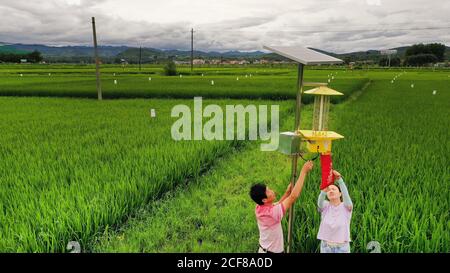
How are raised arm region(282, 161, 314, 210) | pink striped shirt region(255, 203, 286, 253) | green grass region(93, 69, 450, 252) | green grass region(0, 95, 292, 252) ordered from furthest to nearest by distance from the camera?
green grass region(0, 95, 292, 252), green grass region(93, 69, 450, 252), pink striped shirt region(255, 203, 286, 253), raised arm region(282, 161, 314, 210)

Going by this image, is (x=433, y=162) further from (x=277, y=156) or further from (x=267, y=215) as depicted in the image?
(x=267, y=215)

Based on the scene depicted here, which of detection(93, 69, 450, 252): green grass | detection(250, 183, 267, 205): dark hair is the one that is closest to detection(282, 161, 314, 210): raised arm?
detection(250, 183, 267, 205): dark hair

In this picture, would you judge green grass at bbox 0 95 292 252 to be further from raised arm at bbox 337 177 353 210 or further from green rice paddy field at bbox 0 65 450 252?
raised arm at bbox 337 177 353 210

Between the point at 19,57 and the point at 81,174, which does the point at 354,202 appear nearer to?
the point at 81,174

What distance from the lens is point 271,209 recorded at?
2.18 m

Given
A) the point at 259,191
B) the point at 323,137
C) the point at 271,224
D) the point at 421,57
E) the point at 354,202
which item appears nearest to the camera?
the point at 323,137

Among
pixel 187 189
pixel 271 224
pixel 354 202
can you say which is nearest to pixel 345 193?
pixel 271 224

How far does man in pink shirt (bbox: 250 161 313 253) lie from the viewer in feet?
6.84

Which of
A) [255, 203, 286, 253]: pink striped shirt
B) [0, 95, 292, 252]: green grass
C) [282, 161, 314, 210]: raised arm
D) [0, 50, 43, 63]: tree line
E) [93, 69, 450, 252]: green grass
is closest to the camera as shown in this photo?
[282, 161, 314, 210]: raised arm

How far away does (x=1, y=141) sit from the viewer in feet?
20.2

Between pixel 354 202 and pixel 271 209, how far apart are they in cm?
137

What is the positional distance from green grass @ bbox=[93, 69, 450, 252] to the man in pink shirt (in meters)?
0.55

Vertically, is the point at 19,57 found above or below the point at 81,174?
above

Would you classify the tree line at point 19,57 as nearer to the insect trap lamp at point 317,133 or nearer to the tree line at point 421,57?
the tree line at point 421,57
